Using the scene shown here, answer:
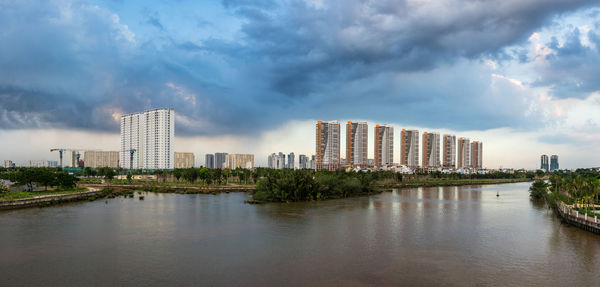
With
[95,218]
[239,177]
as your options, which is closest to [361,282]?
[95,218]

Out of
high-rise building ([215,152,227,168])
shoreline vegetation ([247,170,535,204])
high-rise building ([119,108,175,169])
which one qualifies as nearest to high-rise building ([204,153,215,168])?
high-rise building ([215,152,227,168])

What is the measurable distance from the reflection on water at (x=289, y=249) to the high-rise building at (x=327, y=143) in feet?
221

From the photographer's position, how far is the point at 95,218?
26.9 metres

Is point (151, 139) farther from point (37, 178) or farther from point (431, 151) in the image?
point (431, 151)

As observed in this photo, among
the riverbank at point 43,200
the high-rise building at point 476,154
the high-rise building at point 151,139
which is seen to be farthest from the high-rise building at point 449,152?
the riverbank at point 43,200

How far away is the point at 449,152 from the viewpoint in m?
130

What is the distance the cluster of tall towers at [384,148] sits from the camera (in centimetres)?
9788

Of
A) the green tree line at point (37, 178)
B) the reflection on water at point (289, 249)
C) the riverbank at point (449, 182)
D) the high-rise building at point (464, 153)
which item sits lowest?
the riverbank at point (449, 182)

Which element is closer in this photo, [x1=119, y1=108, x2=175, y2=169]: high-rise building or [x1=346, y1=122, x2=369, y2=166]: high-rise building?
[x1=119, y1=108, x2=175, y2=169]: high-rise building

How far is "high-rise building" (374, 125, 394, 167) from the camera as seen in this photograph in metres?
108

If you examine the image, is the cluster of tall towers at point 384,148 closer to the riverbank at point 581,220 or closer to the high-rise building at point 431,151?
the high-rise building at point 431,151

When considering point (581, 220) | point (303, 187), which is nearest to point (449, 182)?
point (303, 187)

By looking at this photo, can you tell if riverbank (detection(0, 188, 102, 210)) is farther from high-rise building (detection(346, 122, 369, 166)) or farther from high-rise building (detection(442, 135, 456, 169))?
high-rise building (detection(442, 135, 456, 169))

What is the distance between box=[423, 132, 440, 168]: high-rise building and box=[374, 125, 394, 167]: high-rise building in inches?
722
